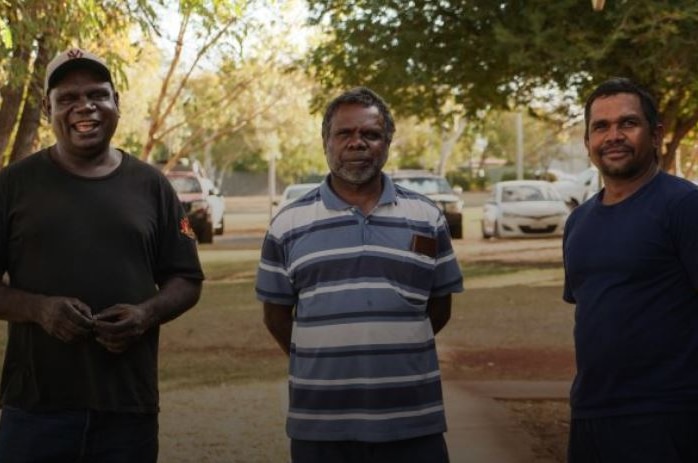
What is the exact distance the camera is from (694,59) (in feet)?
51.7

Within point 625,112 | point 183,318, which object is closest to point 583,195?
point 183,318

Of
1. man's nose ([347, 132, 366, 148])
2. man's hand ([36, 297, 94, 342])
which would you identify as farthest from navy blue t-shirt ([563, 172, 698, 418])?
man's hand ([36, 297, 94, 342])

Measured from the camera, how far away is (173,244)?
3.92m

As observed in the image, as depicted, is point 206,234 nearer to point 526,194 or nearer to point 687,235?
point 526,194

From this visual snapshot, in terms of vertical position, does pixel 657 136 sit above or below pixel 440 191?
above

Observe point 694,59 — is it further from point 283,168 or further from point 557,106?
point 283,168

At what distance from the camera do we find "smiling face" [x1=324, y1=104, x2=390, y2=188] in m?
3.88

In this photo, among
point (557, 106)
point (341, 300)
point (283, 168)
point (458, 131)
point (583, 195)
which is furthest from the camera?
point (283, 168)

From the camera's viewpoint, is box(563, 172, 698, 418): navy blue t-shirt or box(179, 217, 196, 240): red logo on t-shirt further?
box(179, 217, 196, 240): red logo on t-shirt

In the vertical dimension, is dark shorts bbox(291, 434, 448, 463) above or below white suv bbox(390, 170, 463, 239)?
above

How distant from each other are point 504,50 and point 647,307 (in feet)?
42.0

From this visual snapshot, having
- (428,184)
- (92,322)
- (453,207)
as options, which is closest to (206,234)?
(428,184)

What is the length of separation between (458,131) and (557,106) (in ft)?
130

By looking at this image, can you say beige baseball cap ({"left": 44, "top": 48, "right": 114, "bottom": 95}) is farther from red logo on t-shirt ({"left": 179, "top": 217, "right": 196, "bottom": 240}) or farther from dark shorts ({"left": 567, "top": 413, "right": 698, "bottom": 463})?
dark shorts ({"left": 567, "top": 413, "right": 698, "bottom": 463})
